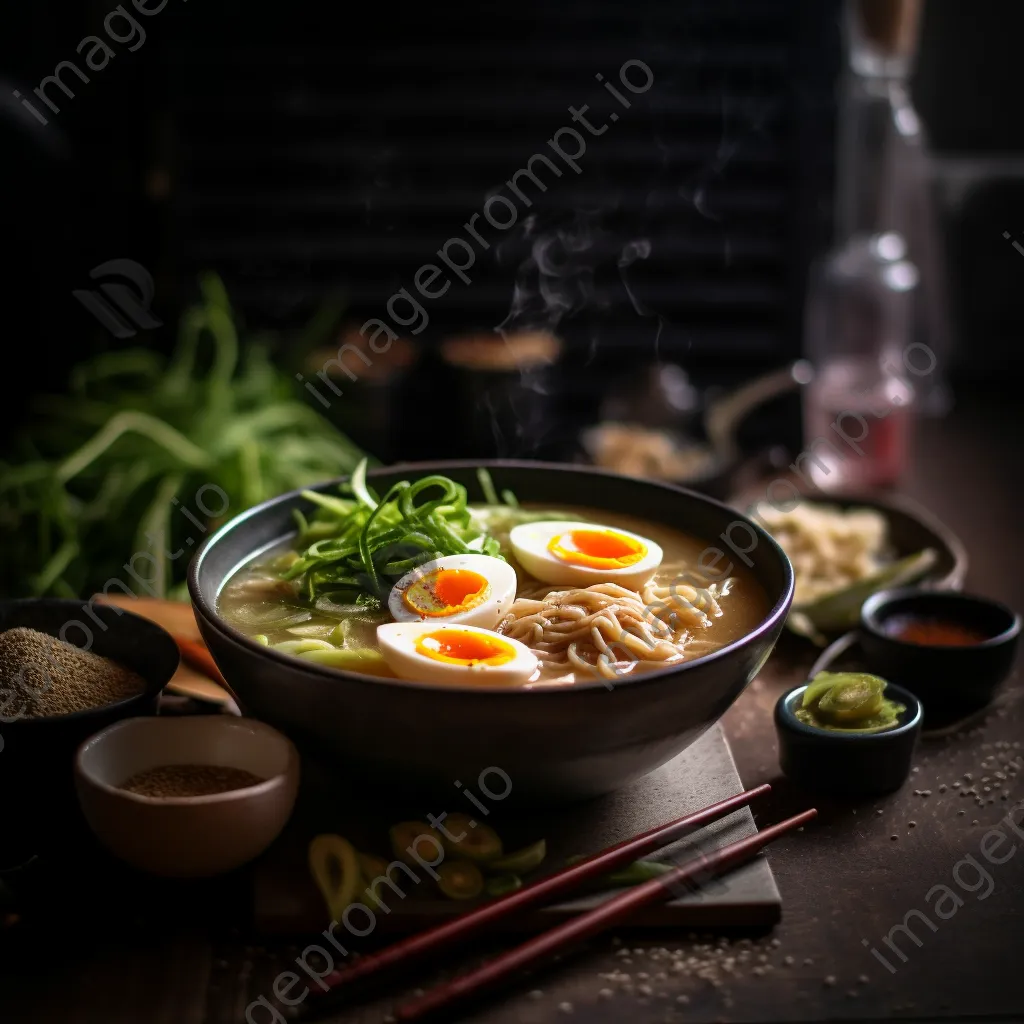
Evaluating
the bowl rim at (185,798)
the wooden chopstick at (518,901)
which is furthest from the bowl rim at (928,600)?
the bowl rim at (185,798)

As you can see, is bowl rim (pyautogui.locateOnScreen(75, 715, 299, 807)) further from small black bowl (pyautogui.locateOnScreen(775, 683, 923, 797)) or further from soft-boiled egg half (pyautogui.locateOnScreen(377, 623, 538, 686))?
small black bowl (pyautogui.locateOnScreen(775, 683, 923, 797))

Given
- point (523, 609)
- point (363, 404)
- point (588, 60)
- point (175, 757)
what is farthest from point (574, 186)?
point (175, 757)

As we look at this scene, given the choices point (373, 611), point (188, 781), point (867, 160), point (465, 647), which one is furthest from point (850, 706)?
point (867, 160)

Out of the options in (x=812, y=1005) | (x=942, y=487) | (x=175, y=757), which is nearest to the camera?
(x=812, y=1005)

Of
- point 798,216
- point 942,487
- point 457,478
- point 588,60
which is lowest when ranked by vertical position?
point 942,487

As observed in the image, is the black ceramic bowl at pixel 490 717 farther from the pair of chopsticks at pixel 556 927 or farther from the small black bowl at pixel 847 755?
the small black bowl at pixel 847 755

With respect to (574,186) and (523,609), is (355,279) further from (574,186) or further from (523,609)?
(523,609)
